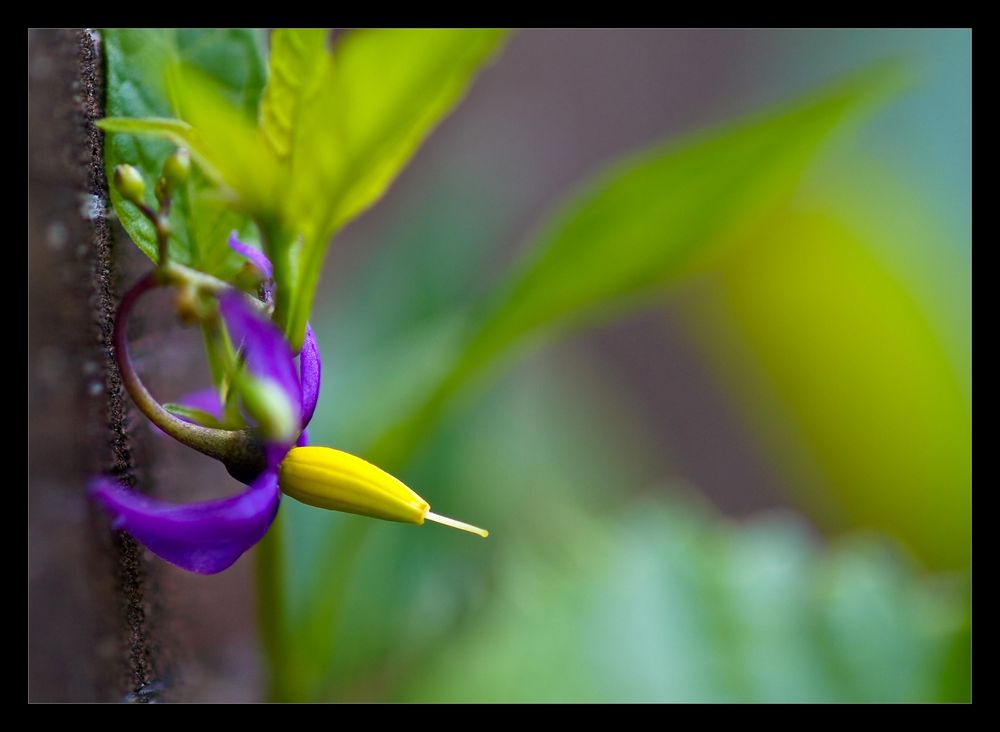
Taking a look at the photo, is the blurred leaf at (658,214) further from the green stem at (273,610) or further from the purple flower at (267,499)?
the purple flower at (267,499)

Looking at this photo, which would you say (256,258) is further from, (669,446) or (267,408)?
(669,446)

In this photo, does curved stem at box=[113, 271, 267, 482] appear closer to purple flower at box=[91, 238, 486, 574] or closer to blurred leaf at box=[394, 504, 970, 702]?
purple flower at box=[91, 238, 486, 574]

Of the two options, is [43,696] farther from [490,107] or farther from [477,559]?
[490,107]

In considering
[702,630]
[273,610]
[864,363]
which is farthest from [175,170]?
[864,363]

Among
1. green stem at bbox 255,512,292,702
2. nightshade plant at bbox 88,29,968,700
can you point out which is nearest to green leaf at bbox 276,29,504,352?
nightshade plant at bbox 88,29,968,700

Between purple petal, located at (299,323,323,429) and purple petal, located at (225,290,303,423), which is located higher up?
purple petal, located at (225,290,303,423)
